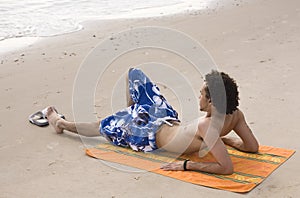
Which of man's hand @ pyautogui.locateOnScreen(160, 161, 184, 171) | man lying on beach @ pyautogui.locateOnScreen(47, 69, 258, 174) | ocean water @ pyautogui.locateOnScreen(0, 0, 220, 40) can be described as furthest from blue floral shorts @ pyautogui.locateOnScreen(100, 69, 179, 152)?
ocean water @ pyautogui.locateOnScreen(0, 0, 220, 40)

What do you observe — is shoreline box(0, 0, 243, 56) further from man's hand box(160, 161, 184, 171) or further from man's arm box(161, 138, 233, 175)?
man's arm box(161, 138, 233, 175)

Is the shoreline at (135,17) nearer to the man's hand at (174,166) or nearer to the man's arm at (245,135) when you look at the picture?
the man's hand at (174,166)

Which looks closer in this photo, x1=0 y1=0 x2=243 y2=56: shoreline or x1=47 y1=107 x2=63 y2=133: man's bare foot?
x1=47 y1=107 x2=63 y2=133: man's bare foot

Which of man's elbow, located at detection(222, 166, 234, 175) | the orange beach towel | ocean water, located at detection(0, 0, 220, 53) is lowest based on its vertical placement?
the orange beach towel

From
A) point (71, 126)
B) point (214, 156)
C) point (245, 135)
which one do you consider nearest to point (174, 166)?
point (214, 156)

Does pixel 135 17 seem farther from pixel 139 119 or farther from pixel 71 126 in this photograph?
pixel 139 119

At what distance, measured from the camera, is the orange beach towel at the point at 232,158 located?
2.72 metres

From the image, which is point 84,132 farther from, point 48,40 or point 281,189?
point 48,40

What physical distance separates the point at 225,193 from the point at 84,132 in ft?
4.18

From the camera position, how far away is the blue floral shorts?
3188 millimetres

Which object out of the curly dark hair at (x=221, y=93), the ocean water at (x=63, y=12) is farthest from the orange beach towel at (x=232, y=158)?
the ocean water at (x=63, y=12)

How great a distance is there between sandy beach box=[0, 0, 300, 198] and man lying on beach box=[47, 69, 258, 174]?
176mm

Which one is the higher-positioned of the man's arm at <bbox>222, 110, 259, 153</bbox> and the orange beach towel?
the man's arm at <bbox>222, 110, 259, 153</bbox>

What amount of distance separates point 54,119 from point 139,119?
0.81m
